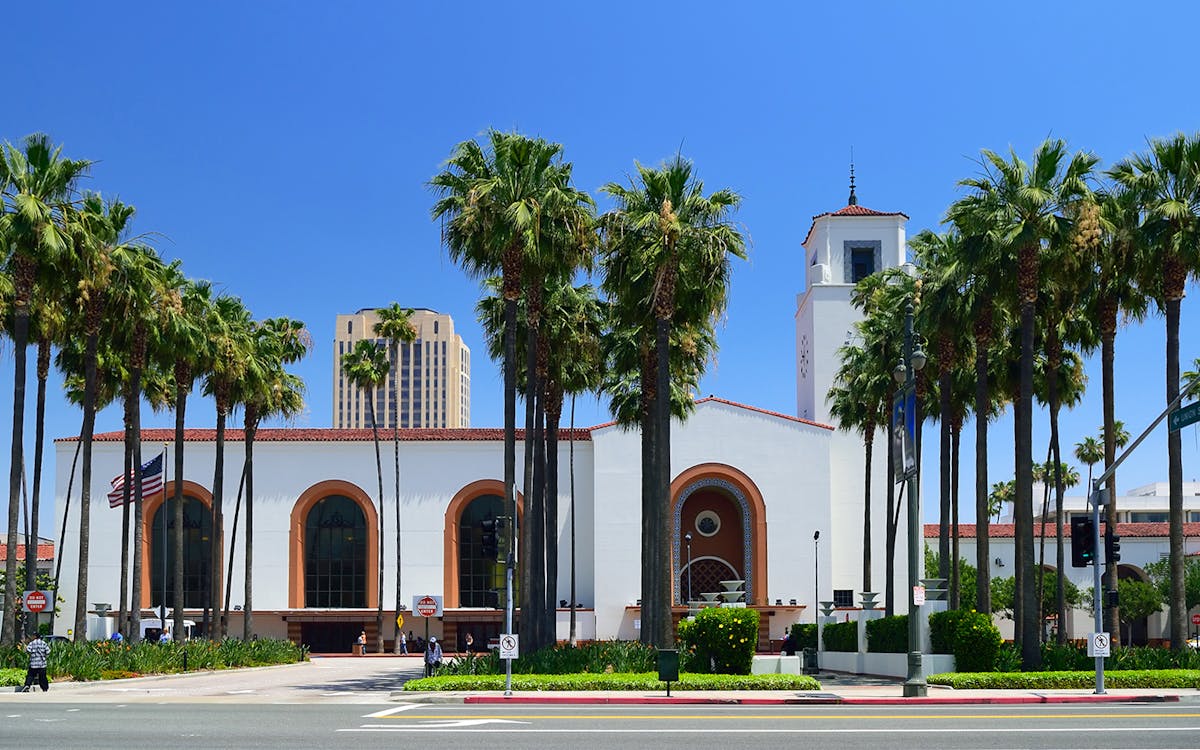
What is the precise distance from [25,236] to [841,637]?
3057 centimetres

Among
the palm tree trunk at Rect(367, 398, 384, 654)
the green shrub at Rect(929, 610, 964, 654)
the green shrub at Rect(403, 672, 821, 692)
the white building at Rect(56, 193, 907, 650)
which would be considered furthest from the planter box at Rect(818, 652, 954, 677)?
the palm tree trunk at Rect(367, 398, 384, 654)

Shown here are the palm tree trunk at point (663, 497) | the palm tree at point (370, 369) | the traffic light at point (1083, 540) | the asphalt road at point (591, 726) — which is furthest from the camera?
the palm tree at point (370, 369)

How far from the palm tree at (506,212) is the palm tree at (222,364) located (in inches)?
637

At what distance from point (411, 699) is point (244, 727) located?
858cm

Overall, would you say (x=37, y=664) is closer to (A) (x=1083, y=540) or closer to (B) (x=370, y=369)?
(A) (x=1083, y=540)

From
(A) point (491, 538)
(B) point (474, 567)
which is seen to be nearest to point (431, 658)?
(A) point (491, 538)

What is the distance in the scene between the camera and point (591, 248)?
114 feet

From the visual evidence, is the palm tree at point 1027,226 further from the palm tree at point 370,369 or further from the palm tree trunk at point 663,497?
the palm tree at point 370,369

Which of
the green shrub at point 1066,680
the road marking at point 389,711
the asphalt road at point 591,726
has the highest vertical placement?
the asphalt road at point 591,726

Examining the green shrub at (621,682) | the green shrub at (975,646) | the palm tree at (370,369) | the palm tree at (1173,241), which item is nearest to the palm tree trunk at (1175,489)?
the palm tree at (1173,241)

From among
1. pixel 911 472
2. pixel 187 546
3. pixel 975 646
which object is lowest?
pixel 975 646

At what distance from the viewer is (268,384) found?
53.3 meters

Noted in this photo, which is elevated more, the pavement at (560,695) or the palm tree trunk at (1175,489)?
the palm tree trunk at (1175,489)

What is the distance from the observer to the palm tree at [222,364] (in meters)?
47.5
